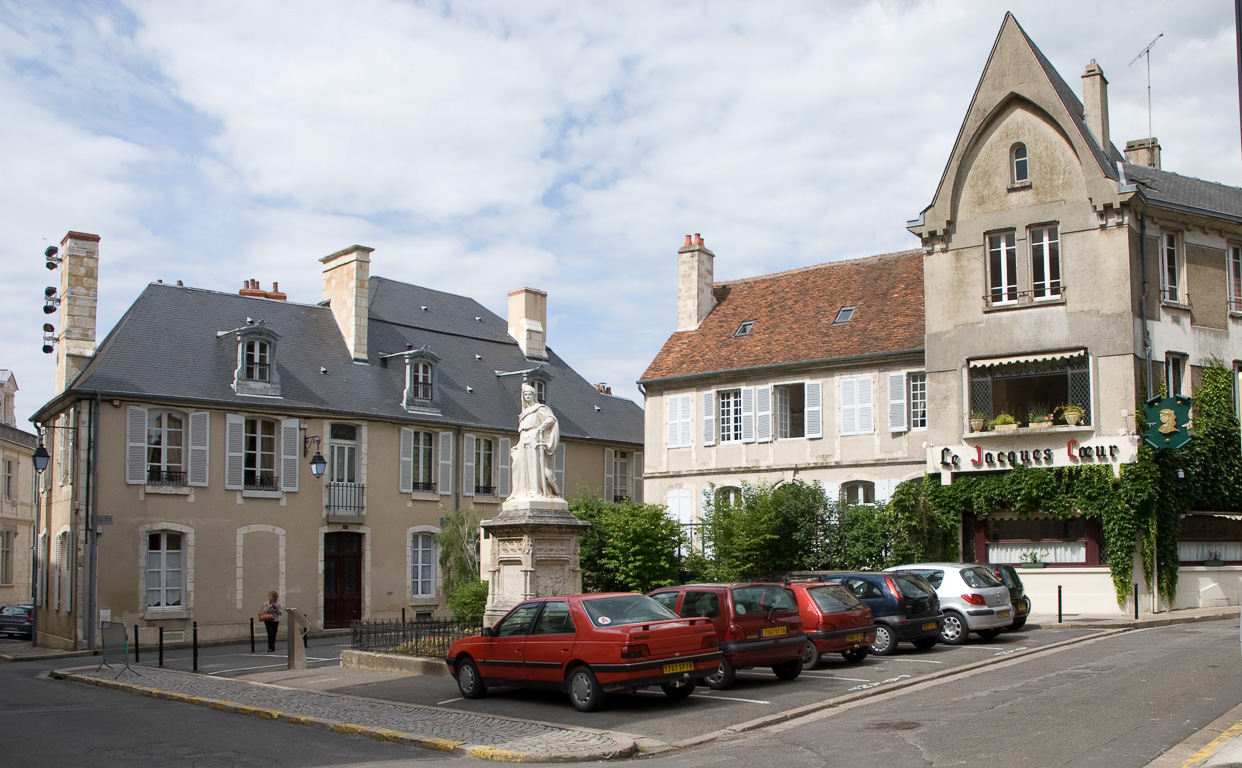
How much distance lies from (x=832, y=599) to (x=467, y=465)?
20.4m

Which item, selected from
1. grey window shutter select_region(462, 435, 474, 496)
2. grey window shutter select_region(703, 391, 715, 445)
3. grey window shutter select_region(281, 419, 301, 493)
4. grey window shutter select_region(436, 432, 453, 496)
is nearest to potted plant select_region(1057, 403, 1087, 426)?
grey window shutter select_region(703, 391, 715, 445)

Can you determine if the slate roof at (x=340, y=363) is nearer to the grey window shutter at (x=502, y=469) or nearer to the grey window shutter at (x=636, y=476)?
the grey window shutter at (x=502, y=469)

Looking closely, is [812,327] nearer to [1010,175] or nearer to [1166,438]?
[1010,175]

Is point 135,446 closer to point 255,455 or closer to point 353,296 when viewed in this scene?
point 255,455

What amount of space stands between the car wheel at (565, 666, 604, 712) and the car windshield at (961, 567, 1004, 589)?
9.15 meters

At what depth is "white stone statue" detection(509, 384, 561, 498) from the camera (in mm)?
18266

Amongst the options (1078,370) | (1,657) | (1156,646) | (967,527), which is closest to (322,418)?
(1,657)

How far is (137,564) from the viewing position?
28.4 meters

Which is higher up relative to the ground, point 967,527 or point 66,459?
point 66,459

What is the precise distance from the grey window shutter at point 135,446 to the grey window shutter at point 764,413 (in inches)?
622

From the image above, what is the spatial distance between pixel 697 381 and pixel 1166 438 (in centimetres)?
1266

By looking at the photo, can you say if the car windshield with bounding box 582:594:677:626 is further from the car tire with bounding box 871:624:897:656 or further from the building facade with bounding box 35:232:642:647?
the building facade with bounding box 35:232:642:647

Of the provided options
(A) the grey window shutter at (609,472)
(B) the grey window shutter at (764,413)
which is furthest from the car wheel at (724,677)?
(A) the grey window shutter at (609,472)

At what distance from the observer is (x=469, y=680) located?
14.9 metres
